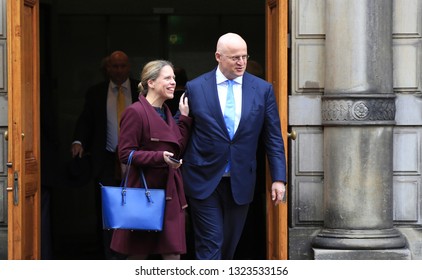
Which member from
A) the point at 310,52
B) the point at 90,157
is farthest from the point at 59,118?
the point at 310,52

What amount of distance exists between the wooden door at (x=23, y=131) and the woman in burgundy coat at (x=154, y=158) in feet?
4.31

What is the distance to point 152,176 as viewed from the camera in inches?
350

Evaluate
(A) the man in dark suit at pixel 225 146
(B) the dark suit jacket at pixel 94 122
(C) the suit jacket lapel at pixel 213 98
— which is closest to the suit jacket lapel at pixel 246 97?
(A) the man in dark suit at pixel 225 146

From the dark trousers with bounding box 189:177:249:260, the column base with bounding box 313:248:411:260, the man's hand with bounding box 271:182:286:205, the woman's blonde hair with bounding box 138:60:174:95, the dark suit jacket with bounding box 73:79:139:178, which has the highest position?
the woman's blonde hair with bounding box 138:60:174:95

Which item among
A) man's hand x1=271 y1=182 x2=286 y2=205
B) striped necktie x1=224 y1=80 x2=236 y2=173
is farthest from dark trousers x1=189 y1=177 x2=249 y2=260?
striped necktie x1=224 y1=80 x2=236 y2=173

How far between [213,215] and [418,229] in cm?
254

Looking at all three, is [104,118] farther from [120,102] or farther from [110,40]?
[110,40]

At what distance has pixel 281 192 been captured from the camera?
9.29 m

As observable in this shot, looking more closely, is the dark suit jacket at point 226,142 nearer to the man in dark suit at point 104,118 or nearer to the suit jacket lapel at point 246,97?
the suit jacket lapel at point 246,97

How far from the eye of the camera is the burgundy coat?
884cm

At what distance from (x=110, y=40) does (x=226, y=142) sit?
24.3ft

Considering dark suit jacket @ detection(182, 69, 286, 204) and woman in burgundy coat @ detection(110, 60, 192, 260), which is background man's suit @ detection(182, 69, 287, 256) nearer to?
dark suit jacket @ detection(182, 69, 286, 204)

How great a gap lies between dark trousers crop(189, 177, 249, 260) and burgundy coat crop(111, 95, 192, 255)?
12.9 inches

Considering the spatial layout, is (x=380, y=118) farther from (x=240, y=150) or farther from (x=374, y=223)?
(x=240, y=150)
